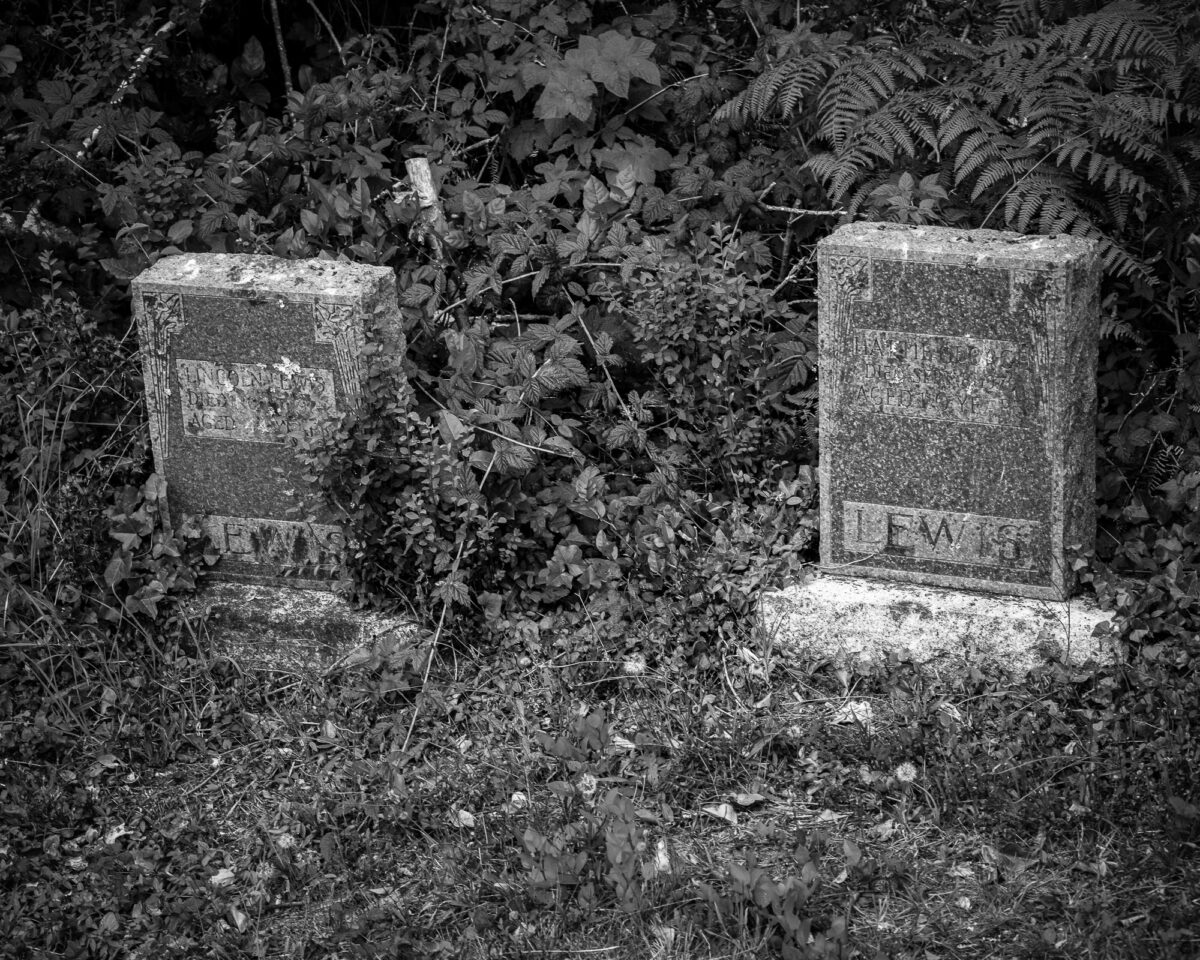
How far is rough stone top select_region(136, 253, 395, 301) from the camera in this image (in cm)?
402

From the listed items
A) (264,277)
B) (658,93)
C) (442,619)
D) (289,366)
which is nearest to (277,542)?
(289,366)

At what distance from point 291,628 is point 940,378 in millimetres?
2107

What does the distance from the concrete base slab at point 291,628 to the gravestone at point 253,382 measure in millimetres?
87

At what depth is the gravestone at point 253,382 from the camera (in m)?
4.05

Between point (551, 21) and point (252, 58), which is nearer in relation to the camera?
point (551, 21)

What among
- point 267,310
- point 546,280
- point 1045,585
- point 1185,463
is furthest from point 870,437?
point 267,310

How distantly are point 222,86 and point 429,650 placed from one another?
9.87 feet

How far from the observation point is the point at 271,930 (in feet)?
10.6

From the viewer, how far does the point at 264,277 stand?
4.10m

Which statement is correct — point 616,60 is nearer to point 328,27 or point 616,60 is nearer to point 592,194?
point 592,194

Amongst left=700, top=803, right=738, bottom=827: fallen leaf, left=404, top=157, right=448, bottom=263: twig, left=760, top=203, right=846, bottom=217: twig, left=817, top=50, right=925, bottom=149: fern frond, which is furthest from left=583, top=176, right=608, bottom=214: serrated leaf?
left=700, top=803, right=738, bottom=827: fallen leaf

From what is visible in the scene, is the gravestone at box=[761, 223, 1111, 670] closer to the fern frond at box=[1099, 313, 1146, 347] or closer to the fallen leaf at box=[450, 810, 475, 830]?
the fern frond at box=[1099, 313, 1146, 347]

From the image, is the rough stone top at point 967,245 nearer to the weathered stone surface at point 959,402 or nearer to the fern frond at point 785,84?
the weathered stone surface at point 959,402

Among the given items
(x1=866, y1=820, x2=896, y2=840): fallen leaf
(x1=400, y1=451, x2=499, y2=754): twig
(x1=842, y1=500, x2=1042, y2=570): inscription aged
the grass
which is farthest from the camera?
(x1=400, y1=451, x2=499, y2=754): twig
